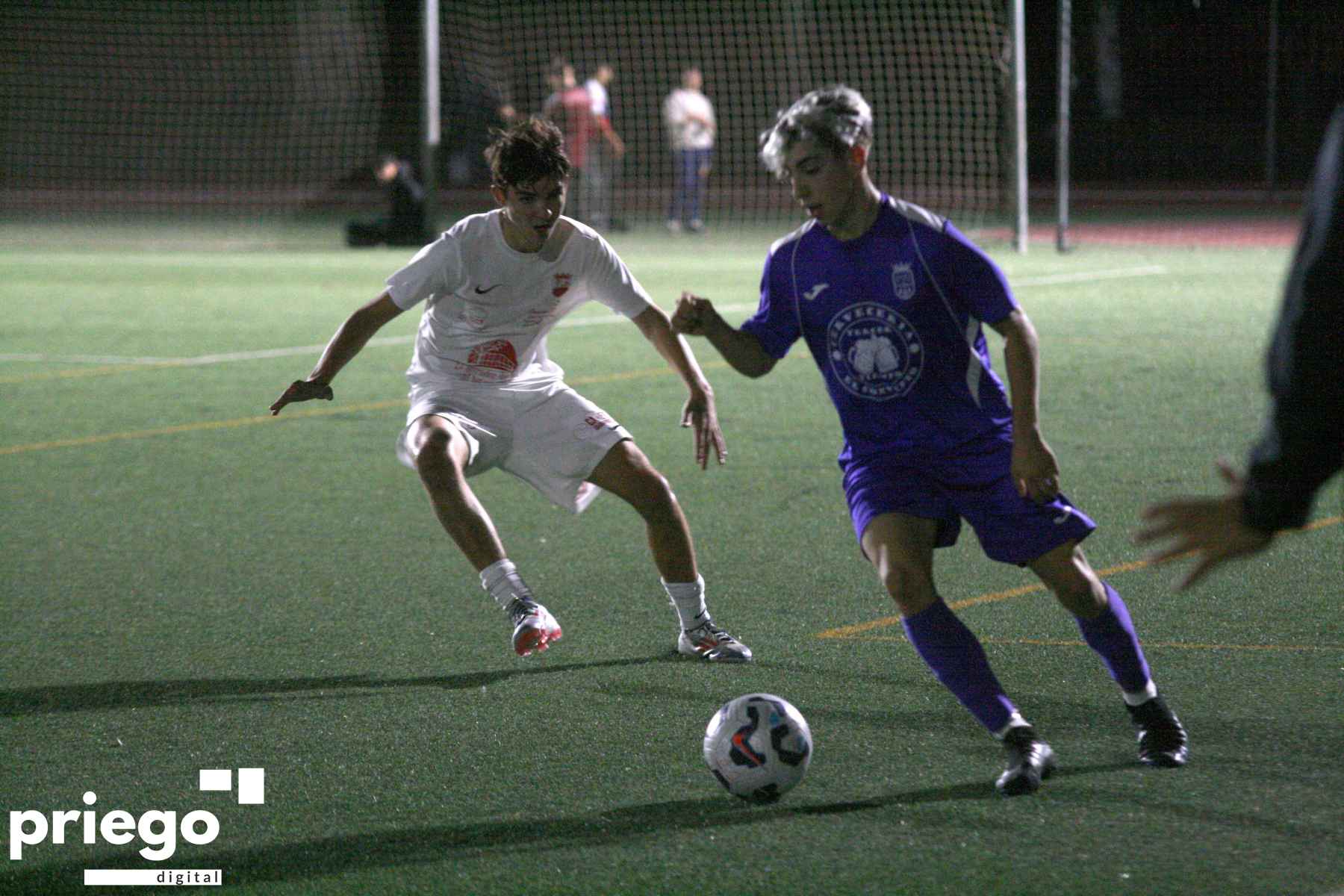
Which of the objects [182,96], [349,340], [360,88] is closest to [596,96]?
[360,88]

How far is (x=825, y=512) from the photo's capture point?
301 inches

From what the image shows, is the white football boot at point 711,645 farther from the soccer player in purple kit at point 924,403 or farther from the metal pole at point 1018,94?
the metal pole at point 1018,94

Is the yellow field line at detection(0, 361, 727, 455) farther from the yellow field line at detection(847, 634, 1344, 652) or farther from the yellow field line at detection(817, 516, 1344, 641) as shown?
the yellow field line at detection(847, 634, 1344, 652)

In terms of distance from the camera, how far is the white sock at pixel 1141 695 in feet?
14.3

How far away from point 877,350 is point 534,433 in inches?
68.6

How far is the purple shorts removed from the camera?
4.22 metres

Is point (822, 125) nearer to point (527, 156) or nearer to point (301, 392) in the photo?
point (527, 156)

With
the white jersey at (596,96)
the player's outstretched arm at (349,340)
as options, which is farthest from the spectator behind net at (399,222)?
the player's outstretched arm at (349,340)

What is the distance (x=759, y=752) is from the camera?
4.13 m

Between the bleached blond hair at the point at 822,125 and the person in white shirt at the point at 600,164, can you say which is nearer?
the bleached blond hair at the point at 822,125

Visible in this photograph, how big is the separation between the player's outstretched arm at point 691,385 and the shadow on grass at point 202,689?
2.25 feet

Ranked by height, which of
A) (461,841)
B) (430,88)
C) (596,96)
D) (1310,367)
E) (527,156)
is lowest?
(461,841)

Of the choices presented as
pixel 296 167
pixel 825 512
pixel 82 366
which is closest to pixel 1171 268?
pixel 82 366

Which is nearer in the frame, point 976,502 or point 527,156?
point 976,502
